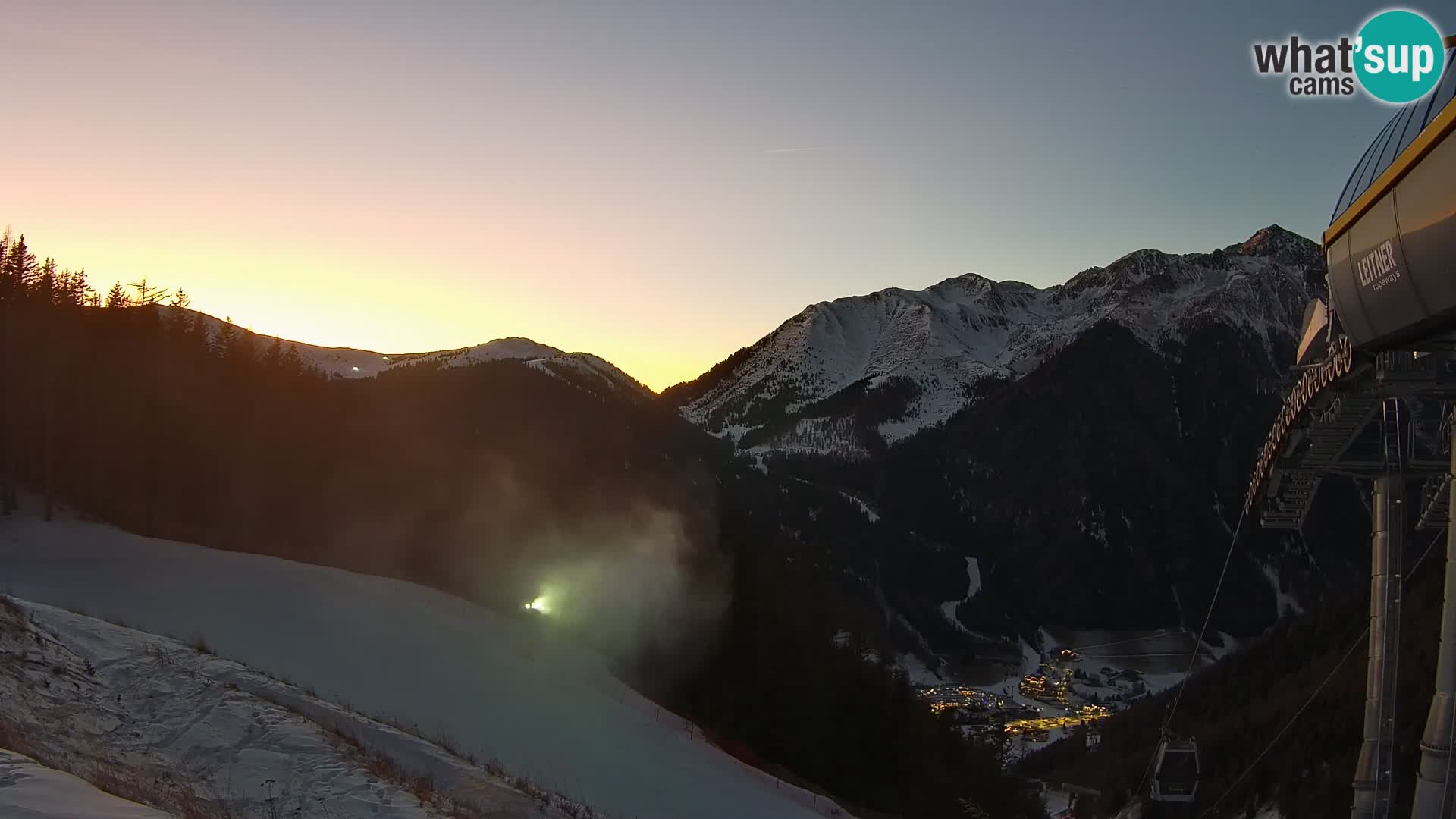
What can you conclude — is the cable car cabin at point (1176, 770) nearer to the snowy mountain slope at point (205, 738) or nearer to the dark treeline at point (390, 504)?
the dark treeline at point (390, 504)

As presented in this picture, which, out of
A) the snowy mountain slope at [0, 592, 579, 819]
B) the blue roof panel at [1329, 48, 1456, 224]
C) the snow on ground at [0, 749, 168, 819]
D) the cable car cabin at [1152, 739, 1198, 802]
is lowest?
the cable car cabin at [1152, 739, 1198, 802]

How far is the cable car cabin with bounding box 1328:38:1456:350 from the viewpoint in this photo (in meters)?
8.30

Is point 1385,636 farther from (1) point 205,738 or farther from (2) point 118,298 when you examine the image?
(2) point 118,298

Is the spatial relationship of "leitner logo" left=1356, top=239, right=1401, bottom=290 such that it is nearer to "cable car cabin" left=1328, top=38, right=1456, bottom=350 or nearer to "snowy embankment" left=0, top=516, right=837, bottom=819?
"cable car cabin" left=1328, top=38, right=1456, bottom=350

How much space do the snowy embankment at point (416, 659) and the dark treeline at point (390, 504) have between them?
26.7ft

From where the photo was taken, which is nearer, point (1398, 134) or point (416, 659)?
point (1398, 134)

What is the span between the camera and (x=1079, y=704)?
174125 mm

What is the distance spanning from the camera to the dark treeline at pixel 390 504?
141ft

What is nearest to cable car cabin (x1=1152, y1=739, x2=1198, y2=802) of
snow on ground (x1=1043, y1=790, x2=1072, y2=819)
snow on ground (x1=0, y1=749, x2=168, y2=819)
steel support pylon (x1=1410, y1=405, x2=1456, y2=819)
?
steel support pylon (x1=1410, y1=405, x2=1456, y2=819)

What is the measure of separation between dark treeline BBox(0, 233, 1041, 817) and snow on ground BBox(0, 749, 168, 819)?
29.2 metres

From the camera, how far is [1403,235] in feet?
29.9

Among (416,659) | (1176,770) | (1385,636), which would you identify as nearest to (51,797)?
(1385,636)

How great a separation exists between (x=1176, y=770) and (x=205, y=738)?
93.3 feet

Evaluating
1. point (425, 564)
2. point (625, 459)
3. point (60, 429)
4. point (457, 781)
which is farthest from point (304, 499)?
point (457, 781)
